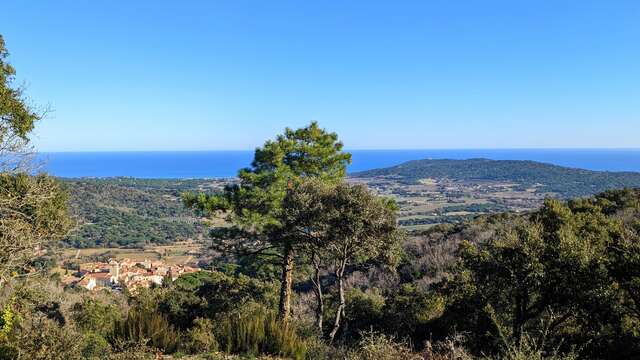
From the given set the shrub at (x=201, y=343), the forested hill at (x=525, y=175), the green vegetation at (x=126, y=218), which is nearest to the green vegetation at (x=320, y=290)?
the shrub at (x=201, y=343)

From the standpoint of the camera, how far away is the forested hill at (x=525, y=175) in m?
87.1

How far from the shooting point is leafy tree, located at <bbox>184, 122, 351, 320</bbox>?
1138 cm

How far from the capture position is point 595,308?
7234 mm

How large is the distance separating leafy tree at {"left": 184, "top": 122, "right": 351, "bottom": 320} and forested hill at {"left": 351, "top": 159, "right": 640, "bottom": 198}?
77.4 m

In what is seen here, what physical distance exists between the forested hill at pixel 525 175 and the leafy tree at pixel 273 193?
7742 cm

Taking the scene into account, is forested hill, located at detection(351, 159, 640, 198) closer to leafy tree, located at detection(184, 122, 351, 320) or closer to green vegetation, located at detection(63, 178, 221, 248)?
green vegetation, located at detection(63, 178, 221, 248)

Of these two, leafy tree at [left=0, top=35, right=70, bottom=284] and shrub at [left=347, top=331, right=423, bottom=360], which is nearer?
shrub at [left=347, top=331, right=423, bottom=360]

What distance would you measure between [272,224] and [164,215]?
81257 mm

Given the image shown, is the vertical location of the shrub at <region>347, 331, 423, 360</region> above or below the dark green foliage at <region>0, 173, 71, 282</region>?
below

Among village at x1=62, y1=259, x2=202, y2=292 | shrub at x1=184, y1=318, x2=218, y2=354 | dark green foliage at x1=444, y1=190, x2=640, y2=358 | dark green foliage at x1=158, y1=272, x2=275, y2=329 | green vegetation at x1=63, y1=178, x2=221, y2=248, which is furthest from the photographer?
green vegetation at x1=63, y1=178, x2=221, y2=248

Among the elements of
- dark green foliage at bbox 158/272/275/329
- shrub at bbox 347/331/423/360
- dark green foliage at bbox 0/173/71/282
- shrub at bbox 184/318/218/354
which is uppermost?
dark green foliage at bbox 0/173/71/282

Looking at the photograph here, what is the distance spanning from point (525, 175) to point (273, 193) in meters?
129

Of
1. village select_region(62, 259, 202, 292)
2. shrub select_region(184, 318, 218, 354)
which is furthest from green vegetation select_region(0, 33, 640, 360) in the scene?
village select_region(62, 259, 202, 292)

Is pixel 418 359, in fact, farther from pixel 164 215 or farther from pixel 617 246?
pixel 164 215
